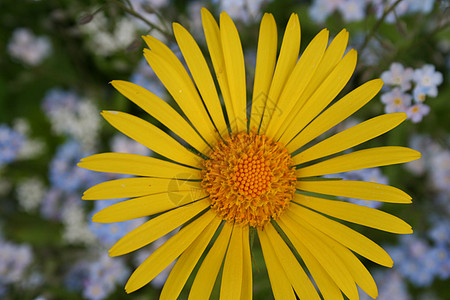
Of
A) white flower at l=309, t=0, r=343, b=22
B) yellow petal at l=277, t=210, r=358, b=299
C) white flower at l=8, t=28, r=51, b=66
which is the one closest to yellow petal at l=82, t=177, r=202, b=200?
yellow petal at l=277, t=210, r=358, b=299

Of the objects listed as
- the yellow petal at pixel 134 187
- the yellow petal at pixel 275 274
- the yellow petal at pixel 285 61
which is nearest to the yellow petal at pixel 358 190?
the yellow petal at pixel 275 274

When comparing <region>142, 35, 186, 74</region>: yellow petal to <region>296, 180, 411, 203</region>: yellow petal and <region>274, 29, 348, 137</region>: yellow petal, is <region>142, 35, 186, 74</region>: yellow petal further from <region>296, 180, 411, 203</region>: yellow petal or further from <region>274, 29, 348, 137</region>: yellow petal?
<region>296, 180, 411, 203</region>: yellow petal

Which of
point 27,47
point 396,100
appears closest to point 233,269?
point 396,100

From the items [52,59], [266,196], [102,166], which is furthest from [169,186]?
[52,59]

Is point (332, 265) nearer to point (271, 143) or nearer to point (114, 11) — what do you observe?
point (271, 143)

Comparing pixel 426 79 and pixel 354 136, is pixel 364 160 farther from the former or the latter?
pixel 426 79

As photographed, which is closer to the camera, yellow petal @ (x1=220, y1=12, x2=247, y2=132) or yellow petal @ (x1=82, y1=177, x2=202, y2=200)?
yellow petal @ (x1=82, y1=177, x2=202, y2=200)

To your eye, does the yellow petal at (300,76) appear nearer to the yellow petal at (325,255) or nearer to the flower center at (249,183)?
the flower center at (249,183)
